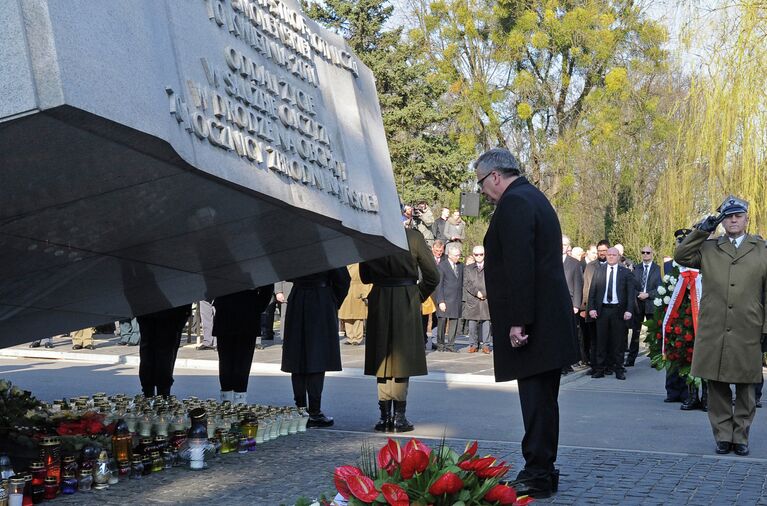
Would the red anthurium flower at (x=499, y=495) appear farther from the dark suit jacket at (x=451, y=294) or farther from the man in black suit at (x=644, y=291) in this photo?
the dark suit jacket at (x=451, y=294)

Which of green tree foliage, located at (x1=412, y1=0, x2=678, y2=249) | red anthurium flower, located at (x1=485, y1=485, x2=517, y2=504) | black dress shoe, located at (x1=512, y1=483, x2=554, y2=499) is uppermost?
green tree foliage, located at (x1=412, y1=0, x2=678, y2=249)

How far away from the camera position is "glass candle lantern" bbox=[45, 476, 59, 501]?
6727mm

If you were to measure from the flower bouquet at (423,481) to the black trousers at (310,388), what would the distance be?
575cm

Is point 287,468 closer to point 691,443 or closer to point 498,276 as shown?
point 498,276

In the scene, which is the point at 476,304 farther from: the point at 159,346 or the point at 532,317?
the point at 532,317

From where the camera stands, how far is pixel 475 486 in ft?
13.7

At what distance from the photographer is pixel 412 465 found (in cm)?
418

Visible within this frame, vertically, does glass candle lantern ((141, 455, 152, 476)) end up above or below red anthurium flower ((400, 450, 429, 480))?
below

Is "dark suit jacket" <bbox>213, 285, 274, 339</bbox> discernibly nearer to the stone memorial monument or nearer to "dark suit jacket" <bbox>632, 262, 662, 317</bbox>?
the stone memorial monument

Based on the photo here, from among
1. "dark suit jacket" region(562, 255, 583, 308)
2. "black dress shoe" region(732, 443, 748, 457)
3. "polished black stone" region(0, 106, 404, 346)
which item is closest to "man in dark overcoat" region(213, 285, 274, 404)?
"polished black stone" region(0, 106, 404, 346)

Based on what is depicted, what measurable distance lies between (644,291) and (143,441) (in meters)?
12.2

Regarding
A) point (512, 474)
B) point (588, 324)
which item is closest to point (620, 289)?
point (588, 324)

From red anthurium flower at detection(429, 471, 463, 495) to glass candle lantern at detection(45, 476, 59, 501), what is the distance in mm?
3572

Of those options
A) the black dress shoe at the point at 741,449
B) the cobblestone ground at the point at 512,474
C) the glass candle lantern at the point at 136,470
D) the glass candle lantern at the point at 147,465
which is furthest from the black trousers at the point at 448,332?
the glass candle lantern at the point at 136,470
